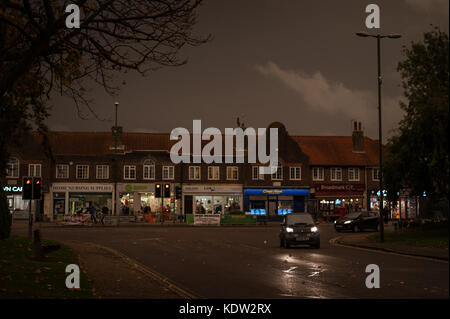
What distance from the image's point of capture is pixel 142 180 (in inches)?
2530

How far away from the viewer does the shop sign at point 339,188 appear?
220 feet

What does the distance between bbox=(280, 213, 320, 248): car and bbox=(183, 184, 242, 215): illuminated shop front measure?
3937 centimetres

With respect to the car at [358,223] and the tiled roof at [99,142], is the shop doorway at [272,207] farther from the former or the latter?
the car at [358,223]

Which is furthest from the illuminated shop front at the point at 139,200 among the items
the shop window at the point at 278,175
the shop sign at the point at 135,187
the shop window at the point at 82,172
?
the shop window at the point at 278,175

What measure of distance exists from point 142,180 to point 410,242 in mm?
42103

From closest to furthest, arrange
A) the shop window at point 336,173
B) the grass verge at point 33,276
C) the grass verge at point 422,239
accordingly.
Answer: the grass verge at point 33,276 → the grass verge at point 422,239 → the shop window at point 336,173

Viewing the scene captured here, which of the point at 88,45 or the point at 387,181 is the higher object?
the point at 88,45

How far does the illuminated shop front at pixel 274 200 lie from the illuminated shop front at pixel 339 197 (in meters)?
1.88

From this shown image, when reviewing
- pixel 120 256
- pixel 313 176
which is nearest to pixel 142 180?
pixel 313 176

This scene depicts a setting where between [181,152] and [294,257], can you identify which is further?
[181,152]

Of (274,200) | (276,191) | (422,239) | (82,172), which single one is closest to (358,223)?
(422,239)

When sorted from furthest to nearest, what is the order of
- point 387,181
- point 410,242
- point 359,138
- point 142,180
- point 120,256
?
point 359,138 → point 142,180 → point 387,181 → point 410,242 → point 120,256

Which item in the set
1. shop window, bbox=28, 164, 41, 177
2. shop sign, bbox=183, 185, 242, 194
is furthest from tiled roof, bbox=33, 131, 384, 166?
shop sign, bbox=183, 185, 242, 194
